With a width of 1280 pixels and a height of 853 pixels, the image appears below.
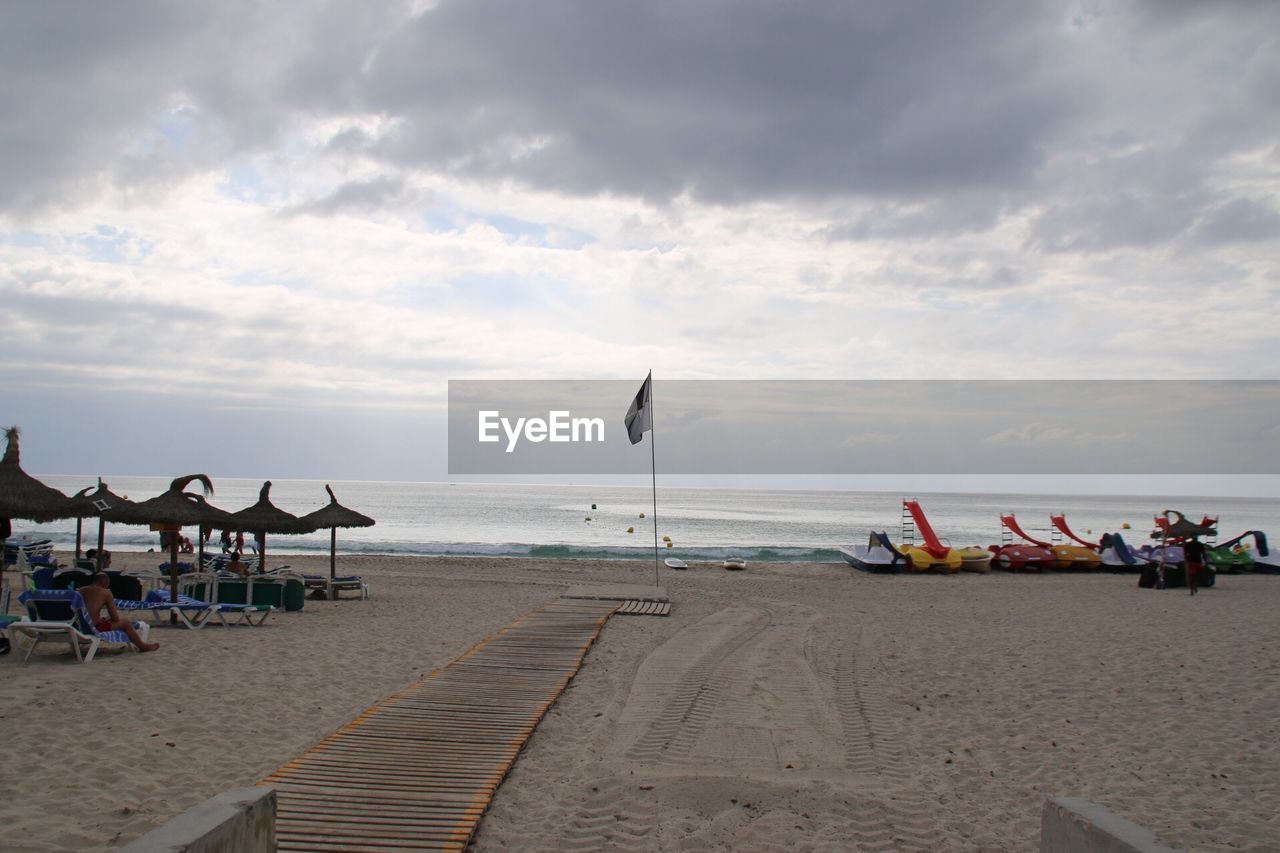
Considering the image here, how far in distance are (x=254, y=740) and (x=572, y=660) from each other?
3723 mm

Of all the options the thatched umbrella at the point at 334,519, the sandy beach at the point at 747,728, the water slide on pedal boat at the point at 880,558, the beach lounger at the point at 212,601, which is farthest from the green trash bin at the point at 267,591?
the water slide on pedal boat at the point at 880,558

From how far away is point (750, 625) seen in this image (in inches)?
515

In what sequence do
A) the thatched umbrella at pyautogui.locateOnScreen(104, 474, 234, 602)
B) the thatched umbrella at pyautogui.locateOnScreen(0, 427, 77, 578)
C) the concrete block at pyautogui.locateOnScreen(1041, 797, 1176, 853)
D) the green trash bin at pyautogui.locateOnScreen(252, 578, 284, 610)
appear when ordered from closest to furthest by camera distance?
the concrete block at pyautogui.locateOnScreen(1041, 797, 1176, 853) < the thatched umbrella at pyautogui.locateOnScreen(0, 427, 77, 578) < the thatched umbrella at pyautogui.locateOnScreen(104, 474, 234, 602) < the green trash bin at pyautogui.locateOnScreen(252, 578, 284, 610)

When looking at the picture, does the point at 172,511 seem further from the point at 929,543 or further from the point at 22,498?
the point at 929,543

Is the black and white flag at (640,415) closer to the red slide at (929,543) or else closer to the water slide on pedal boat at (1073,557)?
the red slide at (929,543)

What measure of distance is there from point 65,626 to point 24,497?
348cm

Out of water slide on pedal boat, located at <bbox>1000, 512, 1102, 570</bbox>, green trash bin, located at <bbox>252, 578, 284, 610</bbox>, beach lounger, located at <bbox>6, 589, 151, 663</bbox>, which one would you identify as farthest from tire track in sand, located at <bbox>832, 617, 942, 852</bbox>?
water slide on pedal boat, located at <bbox>1000, 512, 1102, 570</bbox>

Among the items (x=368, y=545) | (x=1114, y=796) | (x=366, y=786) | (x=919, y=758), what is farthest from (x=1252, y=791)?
(x=368, y=545)

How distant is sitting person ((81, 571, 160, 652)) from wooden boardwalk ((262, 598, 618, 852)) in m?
3.34

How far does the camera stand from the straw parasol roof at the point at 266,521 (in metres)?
14.5

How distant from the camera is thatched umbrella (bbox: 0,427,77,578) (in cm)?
1084

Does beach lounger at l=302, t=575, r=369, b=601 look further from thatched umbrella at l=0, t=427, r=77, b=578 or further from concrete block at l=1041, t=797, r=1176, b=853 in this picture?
concrete block at l=1041, t=797, r=1176, b=853

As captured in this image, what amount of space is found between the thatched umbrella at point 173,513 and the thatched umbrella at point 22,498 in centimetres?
73

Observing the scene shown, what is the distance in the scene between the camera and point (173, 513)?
12.1 meters
